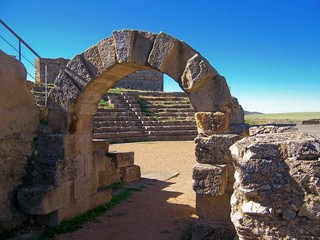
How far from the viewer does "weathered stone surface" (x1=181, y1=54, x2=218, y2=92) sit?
4890 millimetres

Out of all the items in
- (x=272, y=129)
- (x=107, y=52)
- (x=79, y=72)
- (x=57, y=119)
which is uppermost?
(x=107, y=52)

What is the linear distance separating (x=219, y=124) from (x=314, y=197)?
88.4 inches

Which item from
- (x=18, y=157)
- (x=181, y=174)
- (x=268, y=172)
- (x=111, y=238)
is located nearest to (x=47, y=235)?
(x=111, y=238)

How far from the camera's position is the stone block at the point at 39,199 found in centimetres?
535

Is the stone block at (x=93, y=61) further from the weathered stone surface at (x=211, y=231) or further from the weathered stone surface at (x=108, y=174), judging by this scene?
the weathered stone surface at (x=211, y=231)

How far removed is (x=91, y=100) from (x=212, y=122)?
105 inches

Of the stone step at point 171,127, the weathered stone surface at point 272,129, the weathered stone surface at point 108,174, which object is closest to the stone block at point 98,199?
the weathered stone surface at point 108,174

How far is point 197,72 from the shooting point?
16.2 ft

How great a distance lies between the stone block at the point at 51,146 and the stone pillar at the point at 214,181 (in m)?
2.53

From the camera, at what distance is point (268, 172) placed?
112 inches

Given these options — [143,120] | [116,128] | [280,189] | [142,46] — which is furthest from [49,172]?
[143,120]

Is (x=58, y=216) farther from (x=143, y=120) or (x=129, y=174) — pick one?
(x=143, y=120)

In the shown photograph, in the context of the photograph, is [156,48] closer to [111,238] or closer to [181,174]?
[111,238]

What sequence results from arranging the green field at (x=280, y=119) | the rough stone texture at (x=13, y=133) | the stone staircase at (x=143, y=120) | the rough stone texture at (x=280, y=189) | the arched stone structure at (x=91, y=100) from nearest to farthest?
the rough stone texture at (x=280, y=189)
the arched stone structure at (x=91, y=100)
the rough stone texture at (x=13, y=133)
the stone staircase at (x=143, y=120)
the green field at (x=280, y=119)
